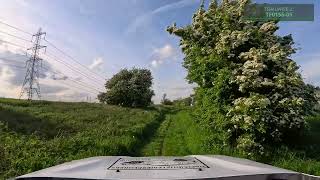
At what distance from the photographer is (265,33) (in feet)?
64.7

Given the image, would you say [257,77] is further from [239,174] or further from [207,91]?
[239,174]

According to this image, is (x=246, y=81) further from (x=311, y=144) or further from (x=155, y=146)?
(x=155, y=146)

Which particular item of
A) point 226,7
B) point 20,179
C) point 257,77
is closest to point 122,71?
point 226,7

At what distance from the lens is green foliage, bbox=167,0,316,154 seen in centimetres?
1667

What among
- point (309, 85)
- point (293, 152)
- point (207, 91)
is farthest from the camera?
point (207, 91)

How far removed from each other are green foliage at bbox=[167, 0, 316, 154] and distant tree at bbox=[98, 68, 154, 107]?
4260 centimetres

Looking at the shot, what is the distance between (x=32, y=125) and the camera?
2775 centimetres


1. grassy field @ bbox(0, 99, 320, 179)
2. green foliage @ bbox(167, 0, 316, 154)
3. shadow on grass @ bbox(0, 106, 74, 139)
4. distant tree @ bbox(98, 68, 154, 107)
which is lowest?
grassy field @ bbox(0, 99, 320, 179)

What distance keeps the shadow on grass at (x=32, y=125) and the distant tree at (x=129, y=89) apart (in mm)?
30690

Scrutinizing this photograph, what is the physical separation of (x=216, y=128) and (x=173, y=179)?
16110mm

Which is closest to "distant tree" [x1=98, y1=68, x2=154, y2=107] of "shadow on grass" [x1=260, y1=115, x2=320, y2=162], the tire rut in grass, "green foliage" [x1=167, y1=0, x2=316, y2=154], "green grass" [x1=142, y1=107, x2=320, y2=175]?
the tire rut in grass

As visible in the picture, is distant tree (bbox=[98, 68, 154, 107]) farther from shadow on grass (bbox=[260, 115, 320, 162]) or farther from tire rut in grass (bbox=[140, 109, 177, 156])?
shadow on grass (bbox=[260, 115, 320, 162])

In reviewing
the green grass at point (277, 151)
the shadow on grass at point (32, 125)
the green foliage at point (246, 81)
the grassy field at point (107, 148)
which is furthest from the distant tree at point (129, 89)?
the green foliage at point (246, 81)

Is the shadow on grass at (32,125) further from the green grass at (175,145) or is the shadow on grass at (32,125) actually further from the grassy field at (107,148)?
the green grass at (175,145)
